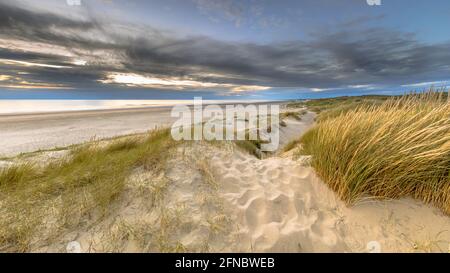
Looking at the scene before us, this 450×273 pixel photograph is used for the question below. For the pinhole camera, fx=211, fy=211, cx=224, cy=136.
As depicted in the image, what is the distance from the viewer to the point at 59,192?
10.8ft

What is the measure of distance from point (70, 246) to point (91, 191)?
0.94 meters

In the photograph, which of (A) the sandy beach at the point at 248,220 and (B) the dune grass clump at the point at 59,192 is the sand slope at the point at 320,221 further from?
(B) the dune grass clump at the point at 59,192

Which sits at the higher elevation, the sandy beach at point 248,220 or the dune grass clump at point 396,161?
the dune grass clump at point 396,161

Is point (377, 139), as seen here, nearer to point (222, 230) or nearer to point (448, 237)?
point (448, 237)

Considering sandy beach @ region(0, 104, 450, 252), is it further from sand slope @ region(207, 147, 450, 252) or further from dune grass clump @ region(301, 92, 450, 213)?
dune grass clump @ region(301, 92, 450, 213)

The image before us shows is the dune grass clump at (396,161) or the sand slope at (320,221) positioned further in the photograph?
the dune grass clump at (396,161)

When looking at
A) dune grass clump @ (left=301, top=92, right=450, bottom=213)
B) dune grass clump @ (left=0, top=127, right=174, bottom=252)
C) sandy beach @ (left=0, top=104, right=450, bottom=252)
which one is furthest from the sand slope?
dune grass clump @ (left=0, top=127, right=174, bottom=252)

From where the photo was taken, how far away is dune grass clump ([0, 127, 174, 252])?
257 cm

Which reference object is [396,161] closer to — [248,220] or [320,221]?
[320,221]

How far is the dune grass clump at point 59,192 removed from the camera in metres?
2.57

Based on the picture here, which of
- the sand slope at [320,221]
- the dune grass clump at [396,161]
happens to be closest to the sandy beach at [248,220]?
the sand slope at [320,221]

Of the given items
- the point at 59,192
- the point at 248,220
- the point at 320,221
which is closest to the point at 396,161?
the point at 320,221
